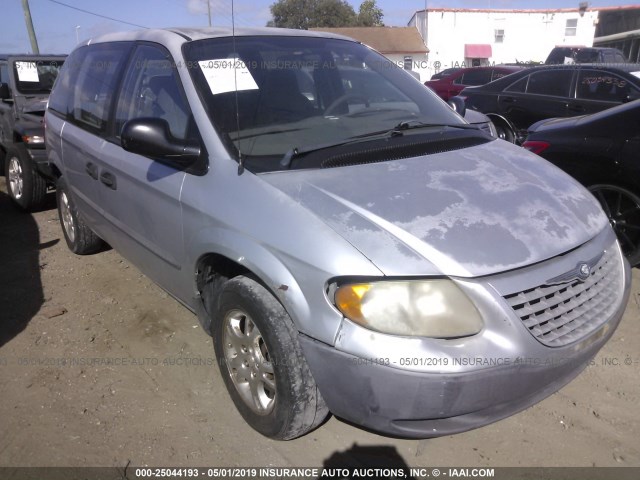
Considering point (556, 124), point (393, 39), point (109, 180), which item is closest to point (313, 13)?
point (393, 39)

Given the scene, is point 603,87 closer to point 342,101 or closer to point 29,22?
point 342,101

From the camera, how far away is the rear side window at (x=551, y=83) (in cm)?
743

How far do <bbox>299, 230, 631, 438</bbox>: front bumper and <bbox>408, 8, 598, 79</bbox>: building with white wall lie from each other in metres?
37.6

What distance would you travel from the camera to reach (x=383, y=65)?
140 inches

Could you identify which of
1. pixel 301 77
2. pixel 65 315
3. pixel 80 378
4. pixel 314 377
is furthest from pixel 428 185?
pixel 65 315

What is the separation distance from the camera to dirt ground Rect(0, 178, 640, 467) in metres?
2.41

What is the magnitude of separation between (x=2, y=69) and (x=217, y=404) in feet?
24.0

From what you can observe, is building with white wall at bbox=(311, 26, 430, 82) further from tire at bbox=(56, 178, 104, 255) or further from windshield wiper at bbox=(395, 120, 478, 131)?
windshield wiper at bbox=(395, 120, 478, 131)

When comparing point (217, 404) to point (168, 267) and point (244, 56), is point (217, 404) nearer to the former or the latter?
point (168, 267)

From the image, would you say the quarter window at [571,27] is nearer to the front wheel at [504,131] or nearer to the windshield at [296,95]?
the front wheel at [504,131]

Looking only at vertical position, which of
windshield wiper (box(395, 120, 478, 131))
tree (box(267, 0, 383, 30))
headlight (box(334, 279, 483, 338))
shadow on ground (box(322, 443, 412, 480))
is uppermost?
tree (box(267, 0, 383, 30))

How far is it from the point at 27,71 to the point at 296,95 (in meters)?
5.88

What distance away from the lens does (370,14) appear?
57625mm

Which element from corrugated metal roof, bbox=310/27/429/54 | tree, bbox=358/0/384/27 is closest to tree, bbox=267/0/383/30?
tree, bbox=358/0/384/27
